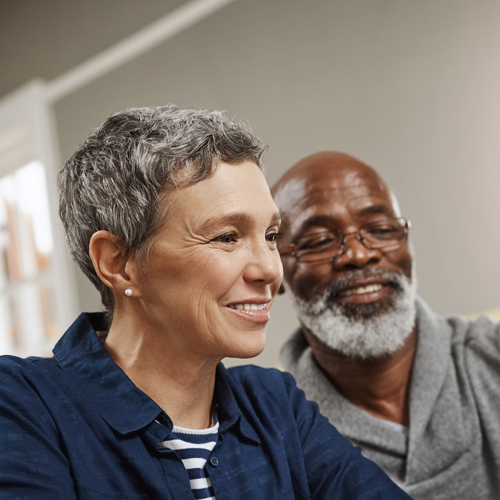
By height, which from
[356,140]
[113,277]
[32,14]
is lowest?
[113,277]

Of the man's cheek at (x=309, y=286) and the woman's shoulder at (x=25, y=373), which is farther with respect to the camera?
the man's cheek at (x=309, y=286)

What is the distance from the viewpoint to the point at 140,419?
88 cm

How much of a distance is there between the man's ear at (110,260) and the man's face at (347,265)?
66cm

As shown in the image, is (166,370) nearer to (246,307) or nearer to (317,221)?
(246,307)

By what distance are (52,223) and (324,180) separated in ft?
7.30

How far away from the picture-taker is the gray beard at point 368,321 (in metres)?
1.47

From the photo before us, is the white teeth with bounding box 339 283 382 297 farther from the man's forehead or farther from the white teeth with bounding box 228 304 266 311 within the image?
the white teeth with bounding box 228 304 266 311

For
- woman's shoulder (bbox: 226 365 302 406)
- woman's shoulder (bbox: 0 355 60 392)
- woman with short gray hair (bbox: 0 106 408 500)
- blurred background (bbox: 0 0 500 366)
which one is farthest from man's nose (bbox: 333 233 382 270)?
blurred background (bbox: 0 0 500 366)

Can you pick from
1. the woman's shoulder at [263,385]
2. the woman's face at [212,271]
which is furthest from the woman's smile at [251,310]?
the woman's shoulder at [263,385]

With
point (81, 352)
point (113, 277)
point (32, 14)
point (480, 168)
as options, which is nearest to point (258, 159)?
point (113, 277)

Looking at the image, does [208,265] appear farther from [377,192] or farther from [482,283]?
[482,283]

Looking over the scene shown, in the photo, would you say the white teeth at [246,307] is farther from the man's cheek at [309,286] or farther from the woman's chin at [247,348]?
the man's cheek at [309,286]

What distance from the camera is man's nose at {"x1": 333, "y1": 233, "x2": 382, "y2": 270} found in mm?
1455

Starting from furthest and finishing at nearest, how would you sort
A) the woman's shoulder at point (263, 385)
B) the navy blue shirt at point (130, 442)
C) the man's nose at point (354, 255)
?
the man's nose at point (354, 255)
the woman's shoulder at point (263, 385)
the navy blue shirt at point (130, 442)
